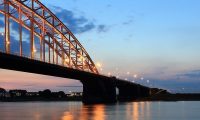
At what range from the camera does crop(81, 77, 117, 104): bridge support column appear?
108812 mm

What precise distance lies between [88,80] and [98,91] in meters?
5.46

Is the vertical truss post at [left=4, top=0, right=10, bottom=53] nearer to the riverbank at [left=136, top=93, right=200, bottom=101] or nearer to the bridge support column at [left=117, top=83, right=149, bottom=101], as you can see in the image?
the bridge support column at [left=117, top=83, right=149, bottom=101]

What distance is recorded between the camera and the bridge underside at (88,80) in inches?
2607

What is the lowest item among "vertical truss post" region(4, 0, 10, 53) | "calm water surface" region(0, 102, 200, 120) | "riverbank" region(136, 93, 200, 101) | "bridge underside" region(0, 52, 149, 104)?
"calm water surface" region(0, 102, 200, 120)

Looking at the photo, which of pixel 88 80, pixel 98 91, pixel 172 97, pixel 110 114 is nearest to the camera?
pixel 110 114

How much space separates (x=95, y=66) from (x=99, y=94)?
7.73 meters

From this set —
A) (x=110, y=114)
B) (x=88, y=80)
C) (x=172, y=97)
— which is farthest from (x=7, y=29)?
(x=172, y=97)

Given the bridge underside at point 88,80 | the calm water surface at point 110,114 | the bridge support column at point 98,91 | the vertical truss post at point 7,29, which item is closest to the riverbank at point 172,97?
the bridge underside at point 88,80

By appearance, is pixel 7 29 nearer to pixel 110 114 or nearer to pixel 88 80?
pixel 110 114

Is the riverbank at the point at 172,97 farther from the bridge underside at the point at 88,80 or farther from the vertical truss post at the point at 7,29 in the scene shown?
the vertical truss post at the point at 7,29

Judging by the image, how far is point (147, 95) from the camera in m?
163

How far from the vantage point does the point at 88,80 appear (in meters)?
107

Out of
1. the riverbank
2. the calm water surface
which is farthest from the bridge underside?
the calm water surface

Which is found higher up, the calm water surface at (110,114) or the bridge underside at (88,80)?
the bridge underside at (88,80)
